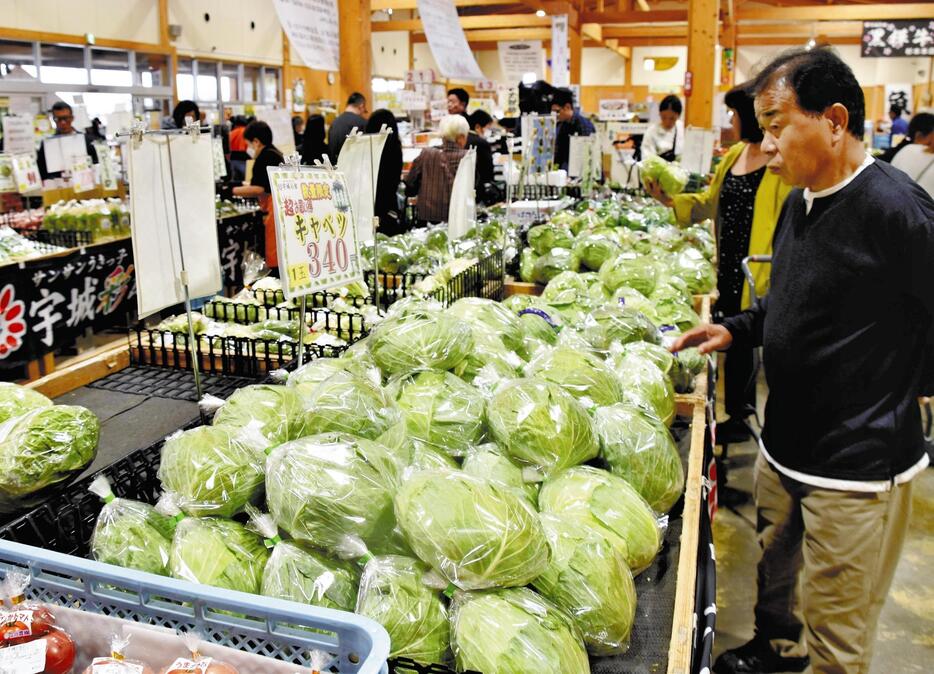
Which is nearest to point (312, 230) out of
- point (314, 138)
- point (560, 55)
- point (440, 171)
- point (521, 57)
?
point (440, 171)

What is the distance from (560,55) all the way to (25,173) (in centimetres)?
706

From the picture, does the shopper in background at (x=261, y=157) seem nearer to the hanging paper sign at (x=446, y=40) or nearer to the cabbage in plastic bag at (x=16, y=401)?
the hanging paper sign at (x=446, y=40)

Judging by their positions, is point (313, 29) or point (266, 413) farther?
point (313, 29)

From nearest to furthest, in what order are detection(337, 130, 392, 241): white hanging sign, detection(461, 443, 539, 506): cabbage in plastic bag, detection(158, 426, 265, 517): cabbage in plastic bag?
1. detection(158, 426, 265, 517): cabbage in plastic bag
2. detection(461, 443, 539, 506): cabbage in plastic bag
3. detection(337, 130, 392, 241): white hanging sign

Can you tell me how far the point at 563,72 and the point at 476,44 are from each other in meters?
17.1

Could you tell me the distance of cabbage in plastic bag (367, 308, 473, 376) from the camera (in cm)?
196

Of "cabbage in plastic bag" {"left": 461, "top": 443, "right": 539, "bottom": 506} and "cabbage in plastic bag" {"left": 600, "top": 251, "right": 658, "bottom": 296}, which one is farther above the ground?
"cabbage in plastic bag" {"left": 600, "top": 251, "right": 658, "bottom": 296}

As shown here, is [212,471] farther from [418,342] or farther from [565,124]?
[565,124]

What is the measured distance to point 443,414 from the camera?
1.75 metres

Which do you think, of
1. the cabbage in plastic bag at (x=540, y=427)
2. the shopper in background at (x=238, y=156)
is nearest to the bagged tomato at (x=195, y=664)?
the cabbage in plastic bag at (x=540, y=427)

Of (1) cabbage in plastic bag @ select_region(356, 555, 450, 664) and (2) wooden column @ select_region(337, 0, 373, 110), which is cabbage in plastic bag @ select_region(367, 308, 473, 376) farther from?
(2) wooden column @ select_region(337, 0, 373, 110)

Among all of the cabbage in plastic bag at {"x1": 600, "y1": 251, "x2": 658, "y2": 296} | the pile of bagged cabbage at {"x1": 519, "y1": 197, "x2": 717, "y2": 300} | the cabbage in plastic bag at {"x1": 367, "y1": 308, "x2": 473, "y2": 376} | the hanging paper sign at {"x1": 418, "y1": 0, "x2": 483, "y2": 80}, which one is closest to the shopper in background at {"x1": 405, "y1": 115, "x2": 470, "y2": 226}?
A: the hanging paper sign at {"x1": 418, "y1": 0, "x2": 483, "y2": 80}

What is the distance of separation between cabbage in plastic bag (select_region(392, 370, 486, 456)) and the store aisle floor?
1.88 meters

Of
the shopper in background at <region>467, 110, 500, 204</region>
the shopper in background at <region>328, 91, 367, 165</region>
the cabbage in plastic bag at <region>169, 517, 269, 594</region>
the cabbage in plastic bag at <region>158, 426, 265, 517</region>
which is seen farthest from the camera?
the shopper in background at <region>467, 110, 500, 204</region>
